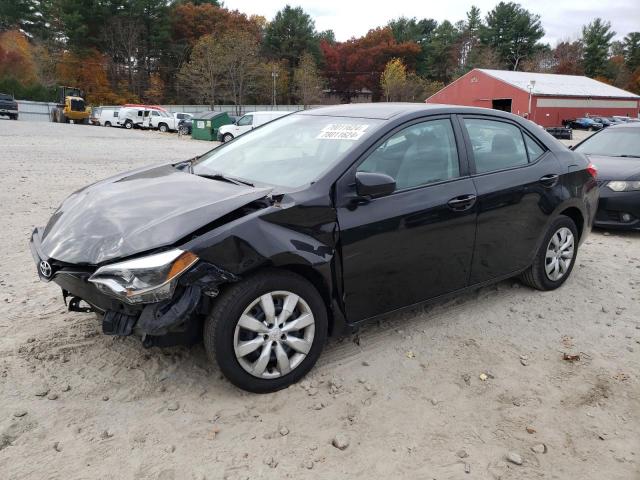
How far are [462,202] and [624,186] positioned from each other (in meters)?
4.30

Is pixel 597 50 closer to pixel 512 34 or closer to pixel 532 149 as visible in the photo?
pixel 512 34

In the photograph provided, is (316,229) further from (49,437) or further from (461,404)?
(49,437)

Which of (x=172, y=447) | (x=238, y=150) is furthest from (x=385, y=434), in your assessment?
(x=238, y=150)

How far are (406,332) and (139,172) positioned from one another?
7.67ft

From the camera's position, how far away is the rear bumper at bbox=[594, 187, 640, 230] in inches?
272

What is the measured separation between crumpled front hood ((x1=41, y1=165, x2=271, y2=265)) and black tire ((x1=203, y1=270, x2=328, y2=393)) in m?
→ 0.41

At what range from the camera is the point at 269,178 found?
3.54 metres

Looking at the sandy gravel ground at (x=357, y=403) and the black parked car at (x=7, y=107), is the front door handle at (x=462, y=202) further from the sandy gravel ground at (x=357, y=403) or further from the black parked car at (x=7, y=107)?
the black parked car at (x=7, y=107)

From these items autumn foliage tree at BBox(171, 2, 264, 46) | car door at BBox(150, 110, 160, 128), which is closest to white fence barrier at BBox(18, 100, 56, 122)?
car door at BBox(150, 110, 160, 128)

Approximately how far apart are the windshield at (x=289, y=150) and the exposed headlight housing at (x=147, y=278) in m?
0.94

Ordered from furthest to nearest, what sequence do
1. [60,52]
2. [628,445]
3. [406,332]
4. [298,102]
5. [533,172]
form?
[298,102]
[60,52]
[533,172]
[406,332]
[628,445]

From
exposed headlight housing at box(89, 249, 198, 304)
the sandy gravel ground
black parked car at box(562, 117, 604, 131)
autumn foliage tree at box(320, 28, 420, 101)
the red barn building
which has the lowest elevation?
the sandy gravel ground

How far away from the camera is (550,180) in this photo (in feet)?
14.7

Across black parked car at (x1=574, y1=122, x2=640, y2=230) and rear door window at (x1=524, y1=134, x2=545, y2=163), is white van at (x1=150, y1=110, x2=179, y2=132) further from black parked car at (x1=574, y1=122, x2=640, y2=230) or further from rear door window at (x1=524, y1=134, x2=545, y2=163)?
rear door window at (x1=524, y1=134, x2=545, y2=163)
